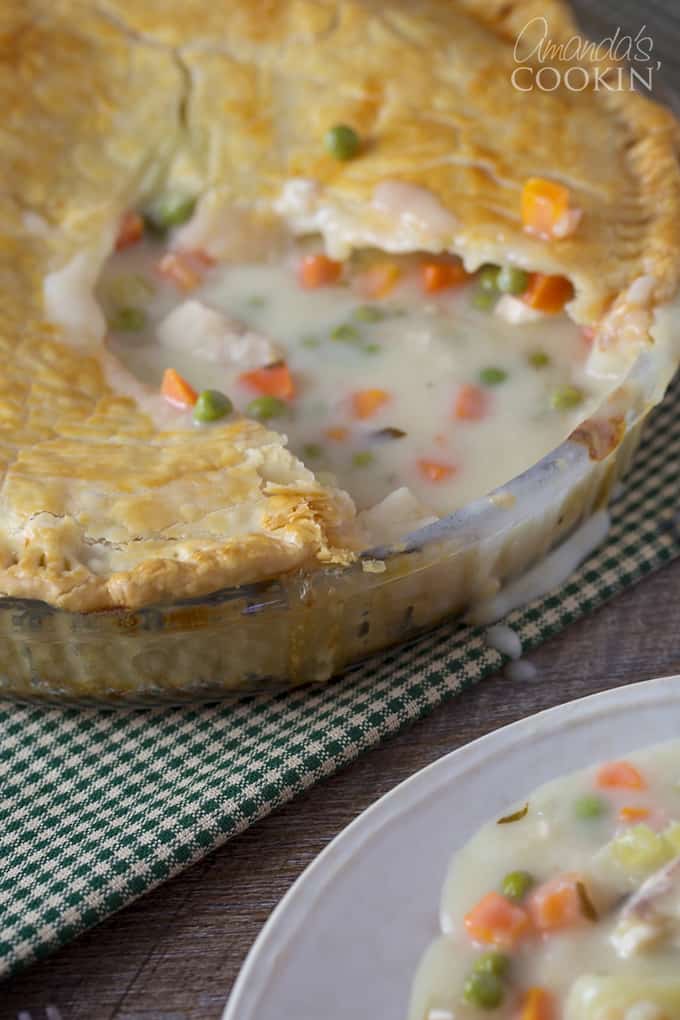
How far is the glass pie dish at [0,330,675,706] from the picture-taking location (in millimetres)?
2082

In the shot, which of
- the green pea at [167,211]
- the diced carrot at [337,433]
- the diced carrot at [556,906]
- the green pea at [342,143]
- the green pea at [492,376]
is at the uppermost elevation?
the diced carrot at [556,906]

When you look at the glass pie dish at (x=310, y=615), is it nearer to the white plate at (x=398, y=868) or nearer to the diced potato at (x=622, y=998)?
the white plate at (x=398, y=868)

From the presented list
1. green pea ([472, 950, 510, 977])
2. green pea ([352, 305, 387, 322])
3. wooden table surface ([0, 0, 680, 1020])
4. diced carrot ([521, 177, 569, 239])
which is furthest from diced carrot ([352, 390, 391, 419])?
green pea ([472, 950, 510, 977])

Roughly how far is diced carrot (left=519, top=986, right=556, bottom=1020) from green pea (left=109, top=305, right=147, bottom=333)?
1715mm

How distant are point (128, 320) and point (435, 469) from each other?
80 cm

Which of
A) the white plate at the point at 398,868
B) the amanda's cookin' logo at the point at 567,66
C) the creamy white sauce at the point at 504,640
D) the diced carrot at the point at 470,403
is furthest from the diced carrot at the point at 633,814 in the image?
the amanda's cookin' logo at the point at 567,66

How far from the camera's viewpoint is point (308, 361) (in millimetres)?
2781

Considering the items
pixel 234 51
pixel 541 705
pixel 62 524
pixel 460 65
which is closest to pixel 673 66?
pixel 460 65

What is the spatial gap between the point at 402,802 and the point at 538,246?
140 cm

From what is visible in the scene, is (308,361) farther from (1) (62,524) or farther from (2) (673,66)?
(2) (673,66)

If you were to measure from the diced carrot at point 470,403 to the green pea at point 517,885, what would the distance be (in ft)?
3.65

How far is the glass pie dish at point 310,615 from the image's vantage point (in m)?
2.08

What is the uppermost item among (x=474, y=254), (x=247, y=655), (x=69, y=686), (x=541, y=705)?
(x=474, y=254)

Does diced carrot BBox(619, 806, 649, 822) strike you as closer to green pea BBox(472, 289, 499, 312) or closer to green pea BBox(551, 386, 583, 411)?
green pea BBox(551, 386, 583, 411)
